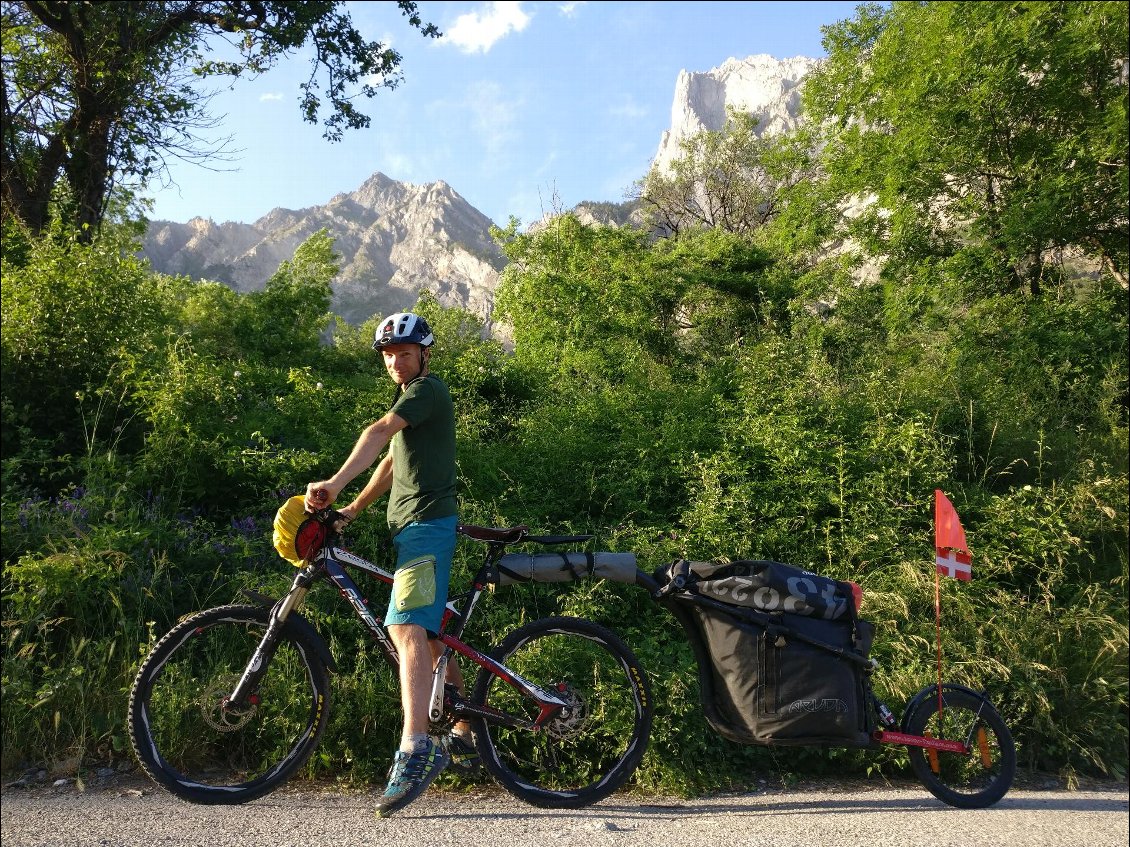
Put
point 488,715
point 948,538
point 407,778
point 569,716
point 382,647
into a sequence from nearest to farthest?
point 407,778 < point 488,715 < point 382,647 < point 569,716 < point 948,538

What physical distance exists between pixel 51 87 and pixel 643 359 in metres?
9.44

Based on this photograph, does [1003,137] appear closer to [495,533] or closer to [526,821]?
[495,533]

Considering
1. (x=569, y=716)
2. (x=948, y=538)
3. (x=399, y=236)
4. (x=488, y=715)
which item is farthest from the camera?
(x=399, y=236)

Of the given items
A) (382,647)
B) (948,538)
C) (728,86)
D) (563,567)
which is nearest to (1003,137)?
(948,538)

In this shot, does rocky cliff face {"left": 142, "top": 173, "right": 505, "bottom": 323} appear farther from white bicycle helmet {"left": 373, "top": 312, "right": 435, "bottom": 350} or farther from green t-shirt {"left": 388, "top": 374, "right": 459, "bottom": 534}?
green t-shirt {"left": 388, "top": 374, "right": 459, "bottom": 534}

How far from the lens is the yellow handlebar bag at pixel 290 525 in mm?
3568

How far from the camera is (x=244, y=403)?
24.4ft

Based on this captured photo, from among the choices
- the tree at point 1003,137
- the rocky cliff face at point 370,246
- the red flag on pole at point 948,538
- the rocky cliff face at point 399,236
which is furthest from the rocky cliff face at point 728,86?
the red flag on pole at point 948,538

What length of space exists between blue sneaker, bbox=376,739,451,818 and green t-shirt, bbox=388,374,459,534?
1.05 meters

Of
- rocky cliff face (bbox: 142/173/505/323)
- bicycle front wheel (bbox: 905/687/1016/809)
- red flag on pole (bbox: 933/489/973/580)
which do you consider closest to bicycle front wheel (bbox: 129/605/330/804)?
bicycle front wheel (bbox: 905/687/1016/809)

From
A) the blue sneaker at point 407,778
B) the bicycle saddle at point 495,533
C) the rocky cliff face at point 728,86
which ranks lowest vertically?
the blue sneaker at point 407,778

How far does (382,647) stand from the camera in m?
3.77

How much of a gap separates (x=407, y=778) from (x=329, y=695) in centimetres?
65

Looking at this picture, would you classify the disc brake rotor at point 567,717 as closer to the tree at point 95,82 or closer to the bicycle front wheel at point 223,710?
the bicycle front wheel at point 223,710
